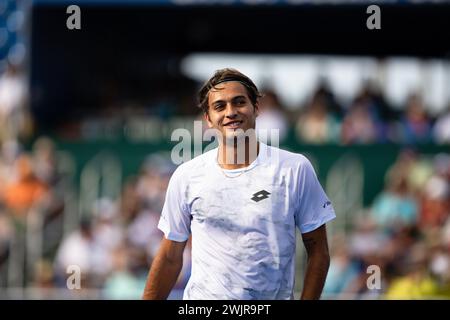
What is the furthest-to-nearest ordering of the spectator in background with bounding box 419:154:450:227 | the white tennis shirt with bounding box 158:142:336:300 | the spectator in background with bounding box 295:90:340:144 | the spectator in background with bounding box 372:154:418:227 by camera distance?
the spectator in background with bounding box 295:90:340:144 → the spectator in background with bounding box 372:154:418:227 → the spectator in background with bounding box 419:154:450:227 → the white tennis shirt with bounding box 158:142:336:300

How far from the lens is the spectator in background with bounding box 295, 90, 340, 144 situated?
1447 cm

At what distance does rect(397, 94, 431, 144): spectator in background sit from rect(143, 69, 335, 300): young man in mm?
9104

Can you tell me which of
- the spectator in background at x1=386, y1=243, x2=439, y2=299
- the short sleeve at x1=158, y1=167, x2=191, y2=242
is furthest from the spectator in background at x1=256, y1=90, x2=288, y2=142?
the short sleeve at x1=158, y1=167, x2=191, y2=242

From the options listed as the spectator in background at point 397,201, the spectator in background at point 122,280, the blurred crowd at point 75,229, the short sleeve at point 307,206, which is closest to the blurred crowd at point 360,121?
the spectator in background at point 397,201

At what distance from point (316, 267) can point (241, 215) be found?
1.48 feet

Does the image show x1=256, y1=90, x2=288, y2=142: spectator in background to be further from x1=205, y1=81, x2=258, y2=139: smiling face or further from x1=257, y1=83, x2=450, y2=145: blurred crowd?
x1=205, y1=81, x2=258, y2=139: smiling face

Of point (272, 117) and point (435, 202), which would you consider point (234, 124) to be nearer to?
point (435, 202)

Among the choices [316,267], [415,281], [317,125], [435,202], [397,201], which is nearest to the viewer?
[316,267]

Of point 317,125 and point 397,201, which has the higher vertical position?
point 317,125

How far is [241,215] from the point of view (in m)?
5.15

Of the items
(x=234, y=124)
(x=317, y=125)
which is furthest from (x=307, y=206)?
(x=317, y=125)

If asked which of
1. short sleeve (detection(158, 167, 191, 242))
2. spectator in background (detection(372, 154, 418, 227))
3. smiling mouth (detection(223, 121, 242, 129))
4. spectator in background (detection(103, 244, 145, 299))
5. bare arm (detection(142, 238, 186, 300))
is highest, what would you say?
smiling mouth (detection(223, 121, 242, 129))

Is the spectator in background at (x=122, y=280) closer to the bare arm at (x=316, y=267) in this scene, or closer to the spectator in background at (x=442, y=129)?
the spectator in background at (x=442, y=129)
